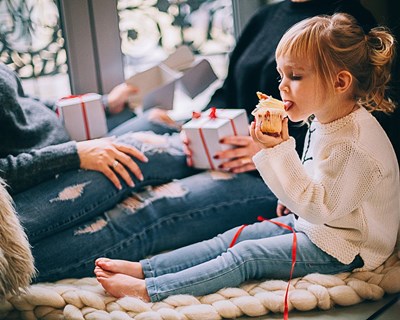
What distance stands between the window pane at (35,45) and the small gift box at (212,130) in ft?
1.05


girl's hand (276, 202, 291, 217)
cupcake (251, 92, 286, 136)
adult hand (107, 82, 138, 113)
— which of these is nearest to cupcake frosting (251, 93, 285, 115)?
cupcake (251, 92, 286, 136)

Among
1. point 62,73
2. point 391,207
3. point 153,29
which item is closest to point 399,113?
point 391,207

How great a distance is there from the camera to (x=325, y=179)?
1111 mm

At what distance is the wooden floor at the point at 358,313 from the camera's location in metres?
1.12

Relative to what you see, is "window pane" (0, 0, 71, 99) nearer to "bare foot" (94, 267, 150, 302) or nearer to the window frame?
the window frame

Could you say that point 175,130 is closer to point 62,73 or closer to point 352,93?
point 62,73

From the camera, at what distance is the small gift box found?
4.50ft

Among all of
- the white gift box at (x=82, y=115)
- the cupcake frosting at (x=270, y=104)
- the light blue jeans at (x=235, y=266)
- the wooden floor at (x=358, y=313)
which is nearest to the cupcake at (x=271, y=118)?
the cupcake frosting at (x=270, y=104)

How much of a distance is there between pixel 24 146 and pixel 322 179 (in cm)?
61

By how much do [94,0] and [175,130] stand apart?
1.31 ft

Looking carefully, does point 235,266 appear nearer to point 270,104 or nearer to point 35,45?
point 270,104

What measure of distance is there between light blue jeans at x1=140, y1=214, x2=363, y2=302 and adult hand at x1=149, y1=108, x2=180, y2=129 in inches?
17.0

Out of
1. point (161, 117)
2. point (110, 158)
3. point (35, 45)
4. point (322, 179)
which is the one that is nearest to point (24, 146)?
point (110, 158)

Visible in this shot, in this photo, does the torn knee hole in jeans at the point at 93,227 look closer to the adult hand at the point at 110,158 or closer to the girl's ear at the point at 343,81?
the adult hand at the point at 110,158
